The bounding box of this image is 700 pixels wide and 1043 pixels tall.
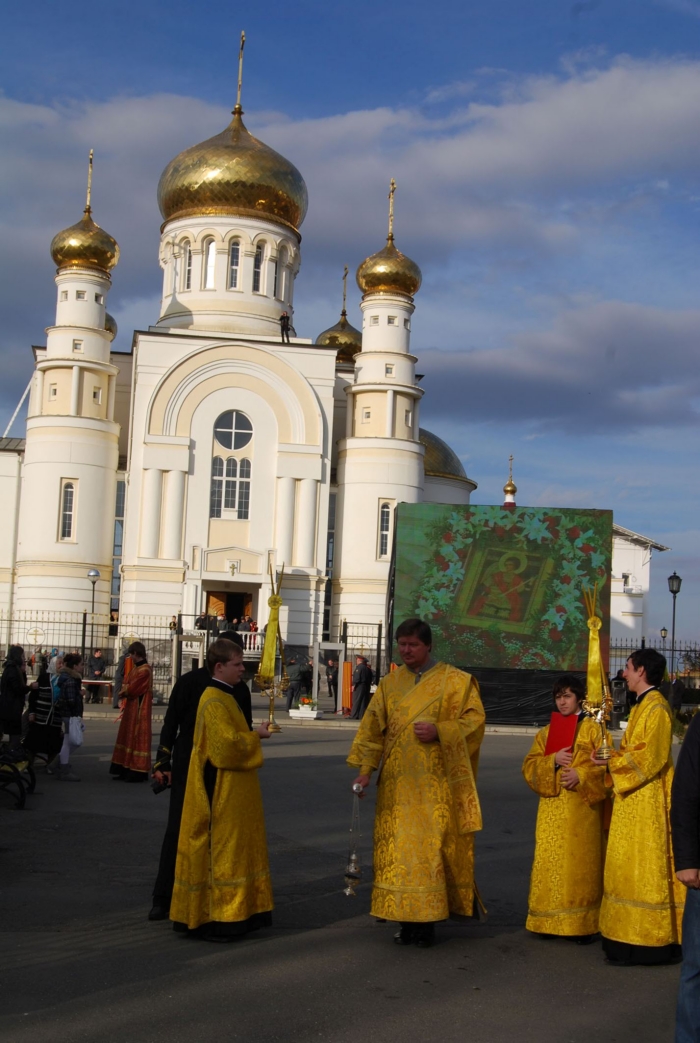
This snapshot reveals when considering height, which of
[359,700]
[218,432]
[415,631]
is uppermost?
[218,432]

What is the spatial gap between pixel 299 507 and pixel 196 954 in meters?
32.0

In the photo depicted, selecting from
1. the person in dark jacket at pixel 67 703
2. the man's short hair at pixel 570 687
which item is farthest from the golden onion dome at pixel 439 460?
the man's short hair at pixel 570 687

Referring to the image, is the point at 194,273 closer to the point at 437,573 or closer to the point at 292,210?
the point at 292,210

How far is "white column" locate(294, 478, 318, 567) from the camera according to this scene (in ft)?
124

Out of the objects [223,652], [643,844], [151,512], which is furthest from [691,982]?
[151,512]

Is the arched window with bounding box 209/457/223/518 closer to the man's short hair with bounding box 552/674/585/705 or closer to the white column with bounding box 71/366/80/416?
the white column with bounding box 71/366/80/416

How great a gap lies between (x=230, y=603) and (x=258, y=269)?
11259 millimetres

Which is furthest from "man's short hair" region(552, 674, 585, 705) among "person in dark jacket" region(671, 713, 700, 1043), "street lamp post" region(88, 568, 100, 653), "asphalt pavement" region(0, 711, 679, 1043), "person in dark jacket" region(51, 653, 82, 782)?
"street lamp post" region(88, 568, 100, 653)

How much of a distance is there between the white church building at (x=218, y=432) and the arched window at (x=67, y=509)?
68mm

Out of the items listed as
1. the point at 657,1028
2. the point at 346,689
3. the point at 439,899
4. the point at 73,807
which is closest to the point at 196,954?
the point at 439,899

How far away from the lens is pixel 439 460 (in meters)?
46.9

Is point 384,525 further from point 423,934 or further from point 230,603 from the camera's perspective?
point 423,934

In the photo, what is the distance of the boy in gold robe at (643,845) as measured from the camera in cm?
628

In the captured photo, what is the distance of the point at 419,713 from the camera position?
6797mm
